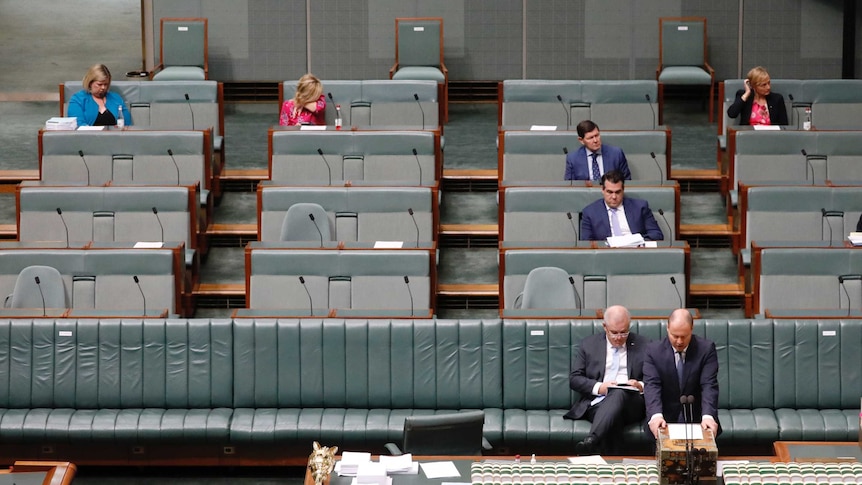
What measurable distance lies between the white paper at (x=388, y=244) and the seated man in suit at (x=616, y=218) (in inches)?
41.3

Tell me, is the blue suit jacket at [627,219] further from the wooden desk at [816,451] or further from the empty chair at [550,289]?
the wooden desk at [816,451]

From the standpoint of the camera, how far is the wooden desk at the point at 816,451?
531 centimetres

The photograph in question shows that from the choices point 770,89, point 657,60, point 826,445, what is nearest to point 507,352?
point 826,445

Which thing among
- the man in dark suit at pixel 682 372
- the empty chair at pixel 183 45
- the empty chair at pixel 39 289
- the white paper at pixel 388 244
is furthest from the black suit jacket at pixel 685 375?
the empty chair at pixel 183 45

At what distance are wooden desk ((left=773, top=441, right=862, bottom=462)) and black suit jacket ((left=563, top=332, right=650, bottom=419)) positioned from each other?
0.87 metres

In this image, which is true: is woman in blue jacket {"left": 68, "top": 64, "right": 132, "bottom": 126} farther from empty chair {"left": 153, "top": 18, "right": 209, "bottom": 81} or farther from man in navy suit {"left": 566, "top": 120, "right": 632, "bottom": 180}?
man in navy suit {"left": 566, "top": 120, "right": 632, "bottom": 180}

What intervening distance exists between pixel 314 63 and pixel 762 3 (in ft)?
12.9

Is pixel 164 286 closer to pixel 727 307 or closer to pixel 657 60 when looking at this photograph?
pixel 727 307

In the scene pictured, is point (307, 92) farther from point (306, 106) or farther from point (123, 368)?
point (123, 368)

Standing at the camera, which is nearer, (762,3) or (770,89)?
(770,89)

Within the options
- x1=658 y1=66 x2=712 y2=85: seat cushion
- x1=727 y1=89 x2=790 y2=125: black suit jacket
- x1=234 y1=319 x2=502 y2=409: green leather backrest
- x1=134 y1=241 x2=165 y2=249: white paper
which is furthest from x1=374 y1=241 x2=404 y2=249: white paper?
x1=658 y1=66 x2=712 y2=85: seat cushion

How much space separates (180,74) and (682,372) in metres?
6.09

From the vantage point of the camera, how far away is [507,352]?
646 cm

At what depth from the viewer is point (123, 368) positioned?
6.49 metres
